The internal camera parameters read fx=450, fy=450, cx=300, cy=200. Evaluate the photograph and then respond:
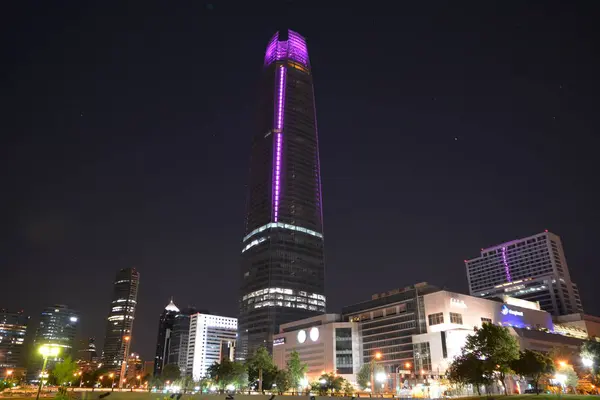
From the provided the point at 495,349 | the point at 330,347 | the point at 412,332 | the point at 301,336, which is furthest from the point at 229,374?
the point at 495,349

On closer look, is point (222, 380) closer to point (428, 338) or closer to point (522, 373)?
point (428, 338)

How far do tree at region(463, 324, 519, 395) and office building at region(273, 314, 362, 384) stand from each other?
80.4 m

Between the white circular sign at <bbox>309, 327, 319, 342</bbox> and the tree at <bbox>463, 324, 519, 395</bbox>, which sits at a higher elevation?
the white circular sign at <bbox>309, 327, 319, 342</bbox>

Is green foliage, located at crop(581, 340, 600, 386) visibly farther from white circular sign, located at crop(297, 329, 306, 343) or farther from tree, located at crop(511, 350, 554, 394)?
white circular sign, located at crop(297, 329, 306, 343)

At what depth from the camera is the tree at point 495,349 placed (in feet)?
241

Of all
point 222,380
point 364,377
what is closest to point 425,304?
point 364,377

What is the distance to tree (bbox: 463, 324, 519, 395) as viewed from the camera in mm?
73312

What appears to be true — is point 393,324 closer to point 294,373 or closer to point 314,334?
point 314,334

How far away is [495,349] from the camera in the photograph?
7444cm

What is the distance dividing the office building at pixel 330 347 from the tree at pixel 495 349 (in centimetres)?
8042

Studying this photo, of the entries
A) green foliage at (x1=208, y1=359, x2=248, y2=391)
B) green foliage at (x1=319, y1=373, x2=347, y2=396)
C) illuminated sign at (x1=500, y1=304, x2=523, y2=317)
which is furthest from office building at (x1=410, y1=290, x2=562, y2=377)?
green foliage at (x1=208, y1=359, x2=248, y2=391)

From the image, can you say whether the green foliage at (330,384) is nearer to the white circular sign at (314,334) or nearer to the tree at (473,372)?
the white circular sign at (314,334)

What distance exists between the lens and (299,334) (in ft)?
583

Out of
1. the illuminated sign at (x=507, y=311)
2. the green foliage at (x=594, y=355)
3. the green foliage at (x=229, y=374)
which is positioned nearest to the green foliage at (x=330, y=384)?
the green foliage at (x=229, y=374)
